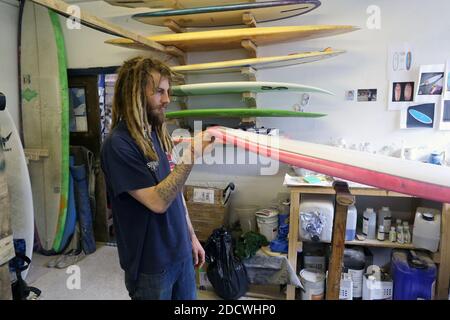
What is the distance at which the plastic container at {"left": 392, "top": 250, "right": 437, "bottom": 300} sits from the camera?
1852 mm

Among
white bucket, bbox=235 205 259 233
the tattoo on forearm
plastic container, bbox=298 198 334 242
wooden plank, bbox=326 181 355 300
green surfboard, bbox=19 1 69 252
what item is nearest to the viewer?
wooden plank, bbox=326 181 355 300

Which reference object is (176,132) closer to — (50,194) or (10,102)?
(50,194)

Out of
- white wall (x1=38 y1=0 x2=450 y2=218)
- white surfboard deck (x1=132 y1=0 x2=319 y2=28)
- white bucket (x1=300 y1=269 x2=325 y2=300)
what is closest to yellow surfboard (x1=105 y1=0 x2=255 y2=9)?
white surfboard deck (x1=132 y1=0 x2=319 y2=28)

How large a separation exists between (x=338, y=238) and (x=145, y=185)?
631 millimetres

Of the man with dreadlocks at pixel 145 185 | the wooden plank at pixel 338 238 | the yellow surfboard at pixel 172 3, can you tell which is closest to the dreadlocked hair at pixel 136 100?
the man with dreadlocks at pixel 145 185

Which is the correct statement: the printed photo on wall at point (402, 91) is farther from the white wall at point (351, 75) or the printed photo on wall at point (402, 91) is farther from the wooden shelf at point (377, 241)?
the wooden shelf at point (377, 241)

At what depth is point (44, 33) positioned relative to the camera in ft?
9.32

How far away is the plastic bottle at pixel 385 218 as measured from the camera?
6.81 feet

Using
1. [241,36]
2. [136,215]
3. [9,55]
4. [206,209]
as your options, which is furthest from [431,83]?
[9,55]

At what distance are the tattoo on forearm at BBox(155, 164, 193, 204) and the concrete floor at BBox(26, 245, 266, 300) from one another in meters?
1.48

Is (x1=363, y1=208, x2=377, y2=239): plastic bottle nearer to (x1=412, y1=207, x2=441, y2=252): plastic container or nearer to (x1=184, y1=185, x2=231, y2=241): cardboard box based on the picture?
(x1=412, y1=207, x2=441, y2=252): plastic container

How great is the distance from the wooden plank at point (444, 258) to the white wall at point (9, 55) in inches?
146

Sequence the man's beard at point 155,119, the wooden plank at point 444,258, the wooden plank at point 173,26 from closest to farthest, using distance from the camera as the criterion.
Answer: the man's beard at point 155,119 → the wooden plank at point 444,258 → the wooden plank at point 173,26

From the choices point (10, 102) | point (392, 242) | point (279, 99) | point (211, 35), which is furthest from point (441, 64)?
point (10, 102)
